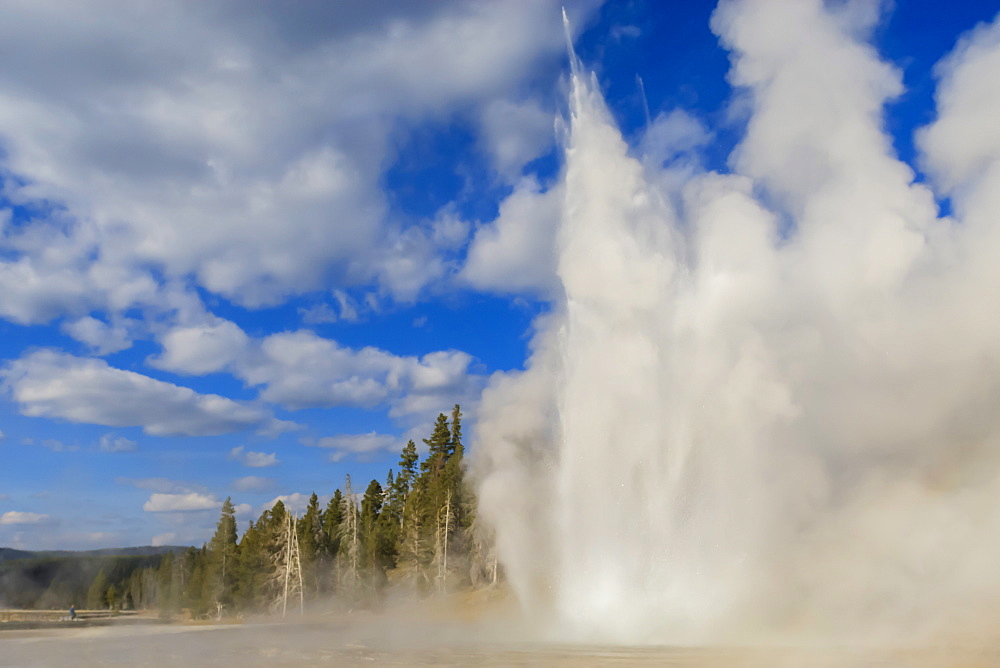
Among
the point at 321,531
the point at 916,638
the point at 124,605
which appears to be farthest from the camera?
the point at 124,605

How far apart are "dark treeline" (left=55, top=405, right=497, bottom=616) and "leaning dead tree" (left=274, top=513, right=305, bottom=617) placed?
0.09 meters

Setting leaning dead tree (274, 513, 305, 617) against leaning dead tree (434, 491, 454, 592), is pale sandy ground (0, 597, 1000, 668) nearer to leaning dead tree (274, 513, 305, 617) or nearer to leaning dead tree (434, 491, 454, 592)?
leaning dead tree (274, 513, 305, 617)

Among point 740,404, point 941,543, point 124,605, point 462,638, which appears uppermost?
point 740,404

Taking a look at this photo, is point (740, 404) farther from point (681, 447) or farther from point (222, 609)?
point (222, 609)

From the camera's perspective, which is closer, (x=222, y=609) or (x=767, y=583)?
(x=767, y=583)

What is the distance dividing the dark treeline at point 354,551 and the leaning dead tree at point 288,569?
9 cm

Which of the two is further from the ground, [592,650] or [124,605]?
[592,650]

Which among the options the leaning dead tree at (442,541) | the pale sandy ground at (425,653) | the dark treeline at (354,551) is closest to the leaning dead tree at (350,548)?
the dark treeline at (354,551)

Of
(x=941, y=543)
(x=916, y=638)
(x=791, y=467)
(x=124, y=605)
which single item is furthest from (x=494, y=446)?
(x=124, y=605)

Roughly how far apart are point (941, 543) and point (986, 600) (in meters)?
4.11

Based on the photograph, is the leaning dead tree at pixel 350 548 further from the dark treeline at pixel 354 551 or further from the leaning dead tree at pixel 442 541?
the leaning dead tree at pixel 442 541

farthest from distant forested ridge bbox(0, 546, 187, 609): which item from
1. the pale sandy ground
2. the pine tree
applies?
the pale sandy ground

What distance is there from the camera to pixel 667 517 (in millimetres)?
28125

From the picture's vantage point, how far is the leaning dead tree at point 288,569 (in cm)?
5631
